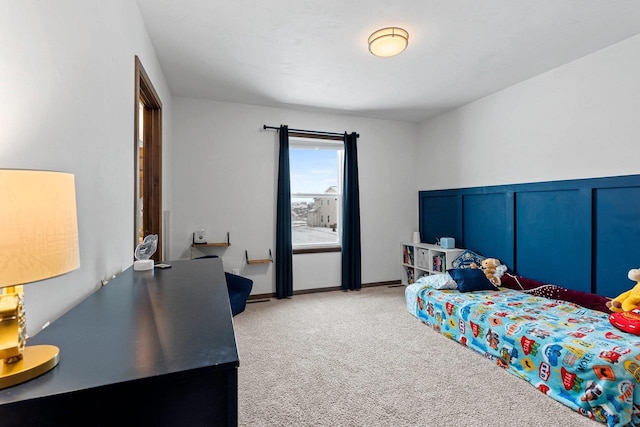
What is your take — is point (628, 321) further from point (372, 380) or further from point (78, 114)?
point (78, 114)

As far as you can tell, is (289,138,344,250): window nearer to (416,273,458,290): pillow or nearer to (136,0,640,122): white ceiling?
(136,0,640,122): white ceiling

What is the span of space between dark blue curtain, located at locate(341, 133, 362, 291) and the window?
0.19 m

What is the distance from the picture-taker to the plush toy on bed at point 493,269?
135 inches

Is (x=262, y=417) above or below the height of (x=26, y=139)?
below

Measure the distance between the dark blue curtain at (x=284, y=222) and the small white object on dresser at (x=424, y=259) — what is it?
1835 millimetres

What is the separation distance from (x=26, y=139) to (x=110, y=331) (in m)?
0.58

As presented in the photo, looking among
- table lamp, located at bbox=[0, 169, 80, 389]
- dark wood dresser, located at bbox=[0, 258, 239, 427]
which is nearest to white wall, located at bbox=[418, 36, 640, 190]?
dark wood dresser, located at bbox=[0, 258, 239, 427]

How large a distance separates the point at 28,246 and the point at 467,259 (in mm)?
4088

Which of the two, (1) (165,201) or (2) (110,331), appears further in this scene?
(1) (165,201)

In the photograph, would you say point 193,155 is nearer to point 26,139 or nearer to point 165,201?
point 165,201

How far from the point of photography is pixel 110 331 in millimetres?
862

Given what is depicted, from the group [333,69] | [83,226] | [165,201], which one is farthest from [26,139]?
[333,69]

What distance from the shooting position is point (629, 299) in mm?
2293

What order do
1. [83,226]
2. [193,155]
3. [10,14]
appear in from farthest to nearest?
[193,155] < [83,226] < [10,14]
